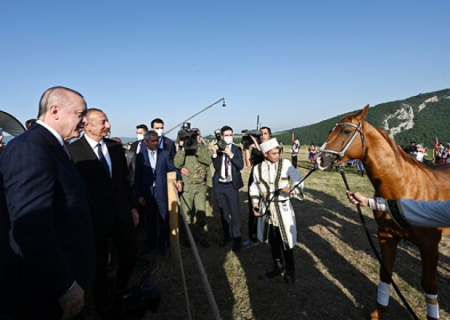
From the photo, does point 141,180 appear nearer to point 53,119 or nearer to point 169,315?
point 169,315

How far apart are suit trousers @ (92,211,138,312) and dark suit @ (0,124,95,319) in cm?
118

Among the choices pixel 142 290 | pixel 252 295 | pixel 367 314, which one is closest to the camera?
pixel 142 290

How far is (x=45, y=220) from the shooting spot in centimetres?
125

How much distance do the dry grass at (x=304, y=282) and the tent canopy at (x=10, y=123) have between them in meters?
8.80

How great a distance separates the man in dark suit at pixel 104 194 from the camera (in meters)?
2.59

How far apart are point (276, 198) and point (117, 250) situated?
2.18 m

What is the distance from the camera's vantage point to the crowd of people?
123cm

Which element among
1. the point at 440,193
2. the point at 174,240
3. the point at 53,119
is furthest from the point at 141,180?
the point at 440,193

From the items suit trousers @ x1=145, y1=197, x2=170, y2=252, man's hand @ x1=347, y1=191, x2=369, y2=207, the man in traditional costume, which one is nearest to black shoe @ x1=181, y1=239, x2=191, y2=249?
suit trousers @ x1=145, y1=197, x2=170, y2=252

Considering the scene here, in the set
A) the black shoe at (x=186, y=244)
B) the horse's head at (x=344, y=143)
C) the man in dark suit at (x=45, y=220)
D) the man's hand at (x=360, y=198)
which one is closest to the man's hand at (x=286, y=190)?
the horse's head at (x=344, y=143)

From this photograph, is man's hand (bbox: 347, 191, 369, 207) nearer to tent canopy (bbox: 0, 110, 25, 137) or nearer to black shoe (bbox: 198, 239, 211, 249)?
black shoe (bbox: 198, 239, 211, 249)

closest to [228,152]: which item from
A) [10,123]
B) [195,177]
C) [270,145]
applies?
[195,177]

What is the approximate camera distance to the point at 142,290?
2.62 metres

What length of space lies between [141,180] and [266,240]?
244cm
